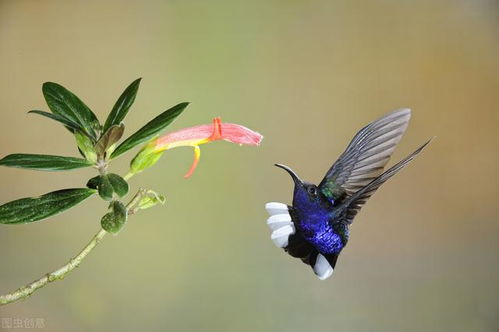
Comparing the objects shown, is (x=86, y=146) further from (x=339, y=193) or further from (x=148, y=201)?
(x=339, y=193)

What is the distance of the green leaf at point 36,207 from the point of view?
69cm

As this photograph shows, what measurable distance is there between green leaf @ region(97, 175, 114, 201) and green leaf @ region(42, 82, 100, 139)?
0.33 feet

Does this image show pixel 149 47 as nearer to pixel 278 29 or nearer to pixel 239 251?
pixel 278 29

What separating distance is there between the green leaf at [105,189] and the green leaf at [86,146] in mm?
61

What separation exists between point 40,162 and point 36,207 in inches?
2.6

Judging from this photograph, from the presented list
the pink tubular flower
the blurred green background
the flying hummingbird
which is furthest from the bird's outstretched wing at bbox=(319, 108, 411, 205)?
the blurred green background

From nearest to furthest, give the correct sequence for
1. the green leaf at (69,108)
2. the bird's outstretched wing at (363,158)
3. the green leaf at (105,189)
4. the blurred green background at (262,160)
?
the green leaf at (105,189), the green leaf at (69,108), the bird's outstretched wing at (363,158), the blurred green background at (262,160)

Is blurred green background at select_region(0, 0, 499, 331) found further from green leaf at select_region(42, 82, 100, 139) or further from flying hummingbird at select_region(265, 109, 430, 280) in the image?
green leaf at select_region(42, 82, 100, 139)

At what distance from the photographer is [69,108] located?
777mm

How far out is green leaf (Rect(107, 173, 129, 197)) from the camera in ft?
2.23

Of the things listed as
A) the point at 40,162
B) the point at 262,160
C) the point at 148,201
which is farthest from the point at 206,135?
the point at 262,160

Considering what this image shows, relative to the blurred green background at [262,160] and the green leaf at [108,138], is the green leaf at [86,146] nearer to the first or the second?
the green leaf at [108,138]

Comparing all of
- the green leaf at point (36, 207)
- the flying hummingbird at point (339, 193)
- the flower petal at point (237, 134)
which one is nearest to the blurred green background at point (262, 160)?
the flying hummingbird at point (339, 193)

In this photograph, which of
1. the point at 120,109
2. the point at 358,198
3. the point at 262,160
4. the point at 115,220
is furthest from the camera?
the point at 262,160
